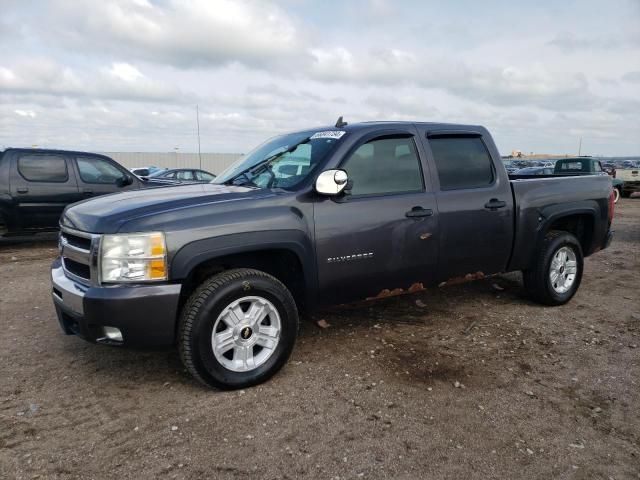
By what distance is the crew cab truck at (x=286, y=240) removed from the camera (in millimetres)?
2973

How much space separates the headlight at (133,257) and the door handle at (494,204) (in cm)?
286

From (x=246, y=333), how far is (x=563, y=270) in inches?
144

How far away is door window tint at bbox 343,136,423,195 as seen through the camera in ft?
12.3

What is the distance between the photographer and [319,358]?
382 cm

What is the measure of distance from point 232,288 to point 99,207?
112 centimetres

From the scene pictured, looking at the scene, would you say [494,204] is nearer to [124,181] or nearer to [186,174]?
[124,181]

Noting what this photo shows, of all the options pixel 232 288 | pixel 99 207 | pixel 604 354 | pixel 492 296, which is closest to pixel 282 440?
pixel 232 288

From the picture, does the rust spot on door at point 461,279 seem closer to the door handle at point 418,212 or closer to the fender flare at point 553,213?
the door handle at point 418,212

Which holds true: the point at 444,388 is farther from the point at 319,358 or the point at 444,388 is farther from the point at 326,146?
the point at 326,146

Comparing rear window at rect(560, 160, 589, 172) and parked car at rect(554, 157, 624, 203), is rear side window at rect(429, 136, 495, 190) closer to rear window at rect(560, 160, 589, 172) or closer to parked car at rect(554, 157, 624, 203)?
parked car at rect(554, 157, 624, 203)

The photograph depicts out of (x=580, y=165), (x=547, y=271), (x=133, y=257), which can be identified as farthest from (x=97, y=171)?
(x=580, y=165)

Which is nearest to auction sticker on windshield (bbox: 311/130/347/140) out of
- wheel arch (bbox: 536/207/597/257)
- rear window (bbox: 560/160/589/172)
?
wheel arch (bbox: 536/207/597/257)

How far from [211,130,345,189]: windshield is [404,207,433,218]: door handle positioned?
804mm

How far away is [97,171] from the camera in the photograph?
8.74 meters
